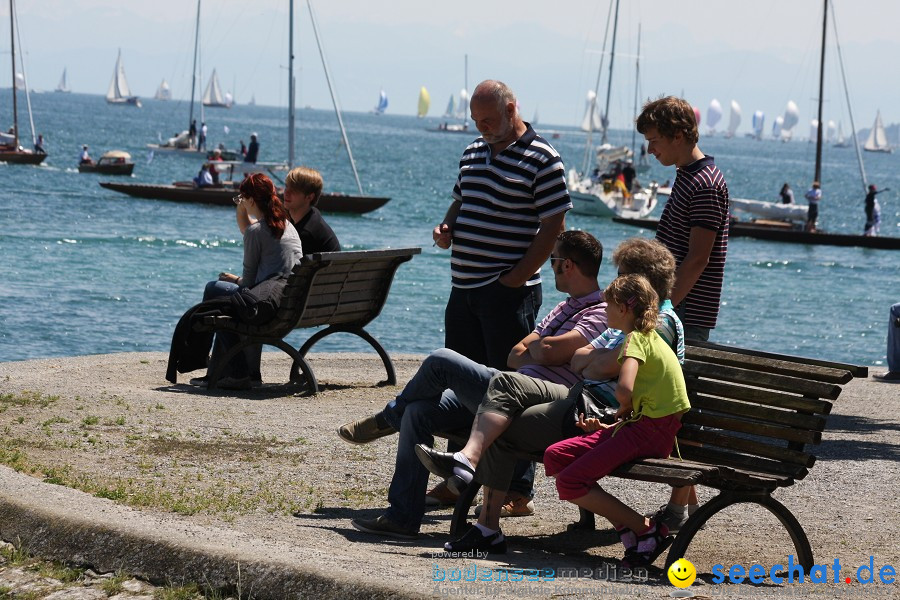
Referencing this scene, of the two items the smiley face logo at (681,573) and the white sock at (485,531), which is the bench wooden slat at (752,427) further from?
the white sock at (485,531)

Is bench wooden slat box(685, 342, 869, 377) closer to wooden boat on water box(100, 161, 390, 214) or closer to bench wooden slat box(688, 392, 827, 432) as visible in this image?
bench wooden slat box(688, 392, 827, 432)

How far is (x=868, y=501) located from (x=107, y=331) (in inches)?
501

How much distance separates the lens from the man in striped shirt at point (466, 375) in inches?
202

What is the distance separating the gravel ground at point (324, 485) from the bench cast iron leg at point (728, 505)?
13cm

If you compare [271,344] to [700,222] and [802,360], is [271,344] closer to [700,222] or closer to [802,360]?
[700,222]

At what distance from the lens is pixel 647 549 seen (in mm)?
4746

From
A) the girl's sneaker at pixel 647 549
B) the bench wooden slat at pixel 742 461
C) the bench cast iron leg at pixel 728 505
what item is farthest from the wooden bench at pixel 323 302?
the bench cast iron leg at pixel 728 505

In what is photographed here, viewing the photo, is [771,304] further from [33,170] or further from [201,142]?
[201,142]

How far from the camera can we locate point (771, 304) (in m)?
26.9

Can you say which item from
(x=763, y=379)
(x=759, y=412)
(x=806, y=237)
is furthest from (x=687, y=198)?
(x=806, y=237)

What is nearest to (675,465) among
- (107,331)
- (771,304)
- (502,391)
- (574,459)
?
(574,459)

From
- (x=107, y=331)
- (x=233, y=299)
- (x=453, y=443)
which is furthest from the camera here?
(x=107, y=331)

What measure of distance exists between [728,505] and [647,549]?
0.34m

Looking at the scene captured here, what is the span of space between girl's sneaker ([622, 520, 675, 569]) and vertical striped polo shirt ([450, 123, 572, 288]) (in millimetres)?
1535
